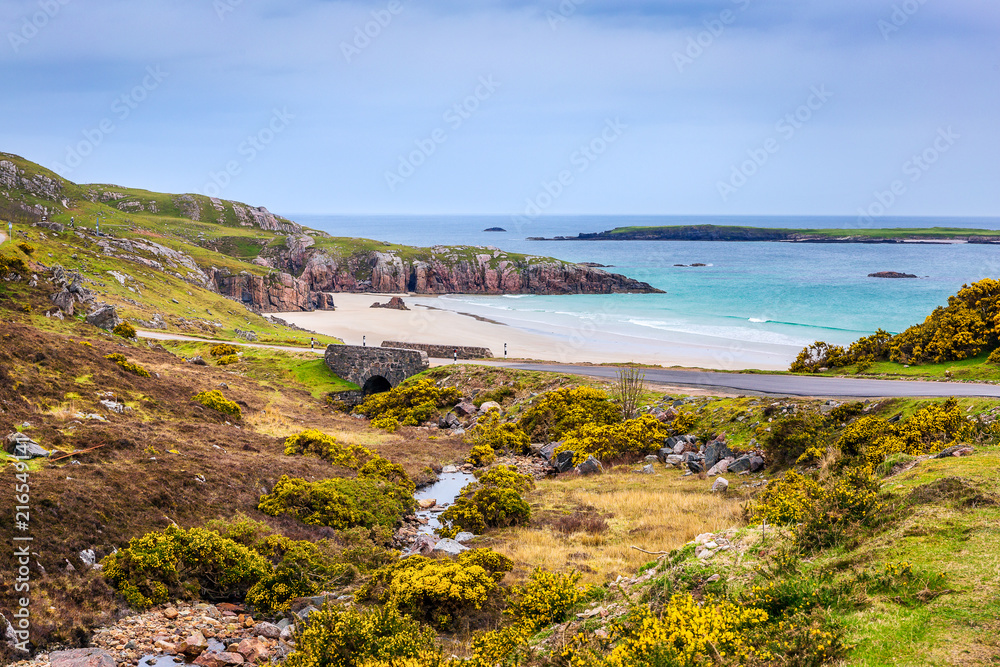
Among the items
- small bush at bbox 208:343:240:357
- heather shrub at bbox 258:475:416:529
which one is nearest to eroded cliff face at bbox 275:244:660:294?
small bush at bbox 208:343:240:357

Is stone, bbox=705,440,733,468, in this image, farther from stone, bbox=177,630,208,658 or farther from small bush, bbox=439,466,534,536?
stone, bbox=177,630,208,658

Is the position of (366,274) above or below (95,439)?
above

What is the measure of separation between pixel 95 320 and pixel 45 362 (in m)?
19.1

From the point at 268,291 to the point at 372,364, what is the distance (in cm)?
5927

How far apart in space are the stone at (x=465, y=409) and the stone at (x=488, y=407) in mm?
547

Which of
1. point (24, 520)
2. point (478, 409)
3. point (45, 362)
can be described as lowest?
point (478, 409)

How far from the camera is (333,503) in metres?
17.3

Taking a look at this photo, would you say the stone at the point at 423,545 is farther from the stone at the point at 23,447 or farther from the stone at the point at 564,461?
the stone at the point at 23,447

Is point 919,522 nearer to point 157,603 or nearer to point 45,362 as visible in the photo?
point 157,603

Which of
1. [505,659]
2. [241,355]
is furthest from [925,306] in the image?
[505,659]

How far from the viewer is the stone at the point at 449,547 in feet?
48.0

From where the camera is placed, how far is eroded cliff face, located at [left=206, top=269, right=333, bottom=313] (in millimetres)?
90688

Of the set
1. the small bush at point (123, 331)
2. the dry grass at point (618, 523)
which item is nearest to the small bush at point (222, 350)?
the small bush at point (123, 331)

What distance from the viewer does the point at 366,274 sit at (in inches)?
4904
